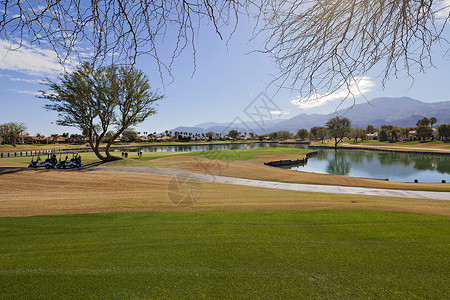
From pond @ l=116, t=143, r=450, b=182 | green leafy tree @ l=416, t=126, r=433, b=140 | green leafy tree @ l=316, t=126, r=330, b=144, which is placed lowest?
pond @ l=116, t=143, r=450, b=182

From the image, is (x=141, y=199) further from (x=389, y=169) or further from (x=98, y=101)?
(x=389, y=169)

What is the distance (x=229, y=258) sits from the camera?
3.04 metres

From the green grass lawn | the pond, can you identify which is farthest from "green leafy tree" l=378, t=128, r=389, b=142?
the green grass lawn

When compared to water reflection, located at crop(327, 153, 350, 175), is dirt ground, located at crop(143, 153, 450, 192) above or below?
above

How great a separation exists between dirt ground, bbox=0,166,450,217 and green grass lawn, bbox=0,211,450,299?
1381 millimetres

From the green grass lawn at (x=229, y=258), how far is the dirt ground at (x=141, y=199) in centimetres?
138

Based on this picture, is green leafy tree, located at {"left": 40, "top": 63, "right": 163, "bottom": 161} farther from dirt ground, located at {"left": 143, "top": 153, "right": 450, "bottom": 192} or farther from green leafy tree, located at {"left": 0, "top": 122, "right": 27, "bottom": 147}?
green leafy tree, located at {"left": 0, "top": 122, "right": 27, "bottom": 147}

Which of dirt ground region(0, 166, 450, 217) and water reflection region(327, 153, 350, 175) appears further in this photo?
water reflection region(327, 153, 350, 175)

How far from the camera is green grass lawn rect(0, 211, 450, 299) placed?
7.88ft

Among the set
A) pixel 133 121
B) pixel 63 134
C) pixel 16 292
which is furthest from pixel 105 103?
pixel 63 134

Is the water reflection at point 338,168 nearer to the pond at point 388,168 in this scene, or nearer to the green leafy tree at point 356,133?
the pond at point 388,168

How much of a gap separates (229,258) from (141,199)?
541 cm

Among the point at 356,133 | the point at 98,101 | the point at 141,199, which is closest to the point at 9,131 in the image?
Answer: the point at 98,101

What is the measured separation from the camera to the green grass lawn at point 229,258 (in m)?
2.40
